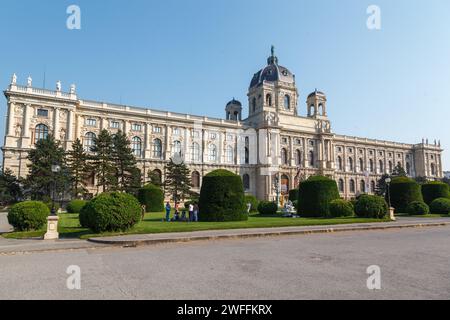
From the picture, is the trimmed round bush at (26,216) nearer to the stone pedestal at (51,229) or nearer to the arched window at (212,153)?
the stone pedestal at (51,229)

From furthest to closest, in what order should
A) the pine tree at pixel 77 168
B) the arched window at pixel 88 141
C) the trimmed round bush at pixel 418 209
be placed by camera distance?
the arched window at pixel 88 141 < the pine tree at pixel 77 168 < the trimmed round bush at pixel 418 209

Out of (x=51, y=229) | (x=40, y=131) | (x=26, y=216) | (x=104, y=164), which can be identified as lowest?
(x=51, y=229)

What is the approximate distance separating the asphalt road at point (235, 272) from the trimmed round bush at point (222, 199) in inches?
373

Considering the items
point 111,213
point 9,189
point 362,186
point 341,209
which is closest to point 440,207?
point 341,209

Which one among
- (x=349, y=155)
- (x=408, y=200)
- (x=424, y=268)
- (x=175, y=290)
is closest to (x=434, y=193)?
(x=408, y=200)

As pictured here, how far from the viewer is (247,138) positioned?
219 ft

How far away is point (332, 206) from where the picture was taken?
25.5 metres

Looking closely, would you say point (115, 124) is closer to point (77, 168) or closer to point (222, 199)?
point (77, 168)

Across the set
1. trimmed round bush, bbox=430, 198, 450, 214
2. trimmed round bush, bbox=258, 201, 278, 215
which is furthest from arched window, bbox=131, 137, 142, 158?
trimmed round bush, bbox=430, 198, 450, 214

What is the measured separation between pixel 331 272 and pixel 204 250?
4.90 metres

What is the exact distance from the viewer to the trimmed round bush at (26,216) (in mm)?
16406

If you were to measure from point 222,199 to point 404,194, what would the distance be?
2147 centimetres

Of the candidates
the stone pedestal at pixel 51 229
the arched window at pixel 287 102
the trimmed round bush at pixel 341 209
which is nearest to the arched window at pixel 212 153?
the arched window at pixel 287 102

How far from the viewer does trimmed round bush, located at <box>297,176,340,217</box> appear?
26.1 meters
